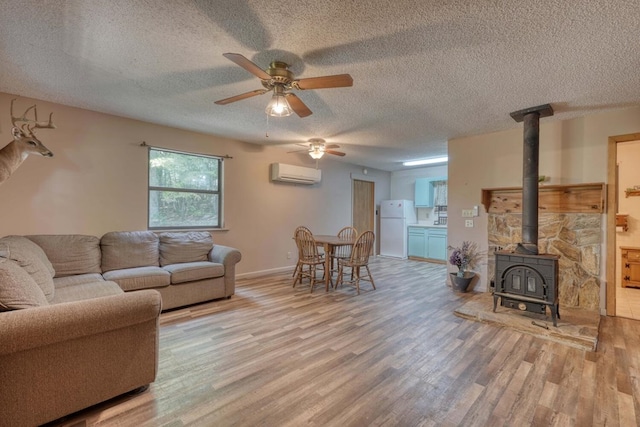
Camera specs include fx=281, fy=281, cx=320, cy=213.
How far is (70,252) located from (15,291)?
1.77 metres

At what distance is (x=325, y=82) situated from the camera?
2070 mm

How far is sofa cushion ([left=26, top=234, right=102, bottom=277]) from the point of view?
2.92 m

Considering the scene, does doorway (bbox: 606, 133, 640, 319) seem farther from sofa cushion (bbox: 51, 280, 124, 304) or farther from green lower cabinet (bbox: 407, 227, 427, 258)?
sofa cushion (bbox: 51, 280, 124, 304)

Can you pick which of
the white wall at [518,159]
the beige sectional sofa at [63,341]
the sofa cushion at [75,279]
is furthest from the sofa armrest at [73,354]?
the white wall at [518,159]

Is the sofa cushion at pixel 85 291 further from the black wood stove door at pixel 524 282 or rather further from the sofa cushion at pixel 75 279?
the black wood stove door at pixel 524 282

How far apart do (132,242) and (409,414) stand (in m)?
3.44

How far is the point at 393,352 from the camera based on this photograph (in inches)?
93.1

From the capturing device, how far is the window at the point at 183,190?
4059 millimetres

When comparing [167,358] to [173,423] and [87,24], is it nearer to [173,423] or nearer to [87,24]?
[173,423]

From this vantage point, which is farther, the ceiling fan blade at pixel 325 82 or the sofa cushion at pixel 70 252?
the sofa cushion at pixel 70 252

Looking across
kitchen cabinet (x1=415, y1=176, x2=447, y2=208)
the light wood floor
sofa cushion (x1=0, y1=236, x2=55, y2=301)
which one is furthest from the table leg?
kitchen cabinet (x1=415, y1=176, x2=447, y2=208)

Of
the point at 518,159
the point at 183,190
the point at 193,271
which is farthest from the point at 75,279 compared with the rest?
the point at 518,159

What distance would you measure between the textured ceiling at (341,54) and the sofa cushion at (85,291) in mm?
1903

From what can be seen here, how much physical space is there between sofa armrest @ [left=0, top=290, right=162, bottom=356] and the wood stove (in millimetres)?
3371
